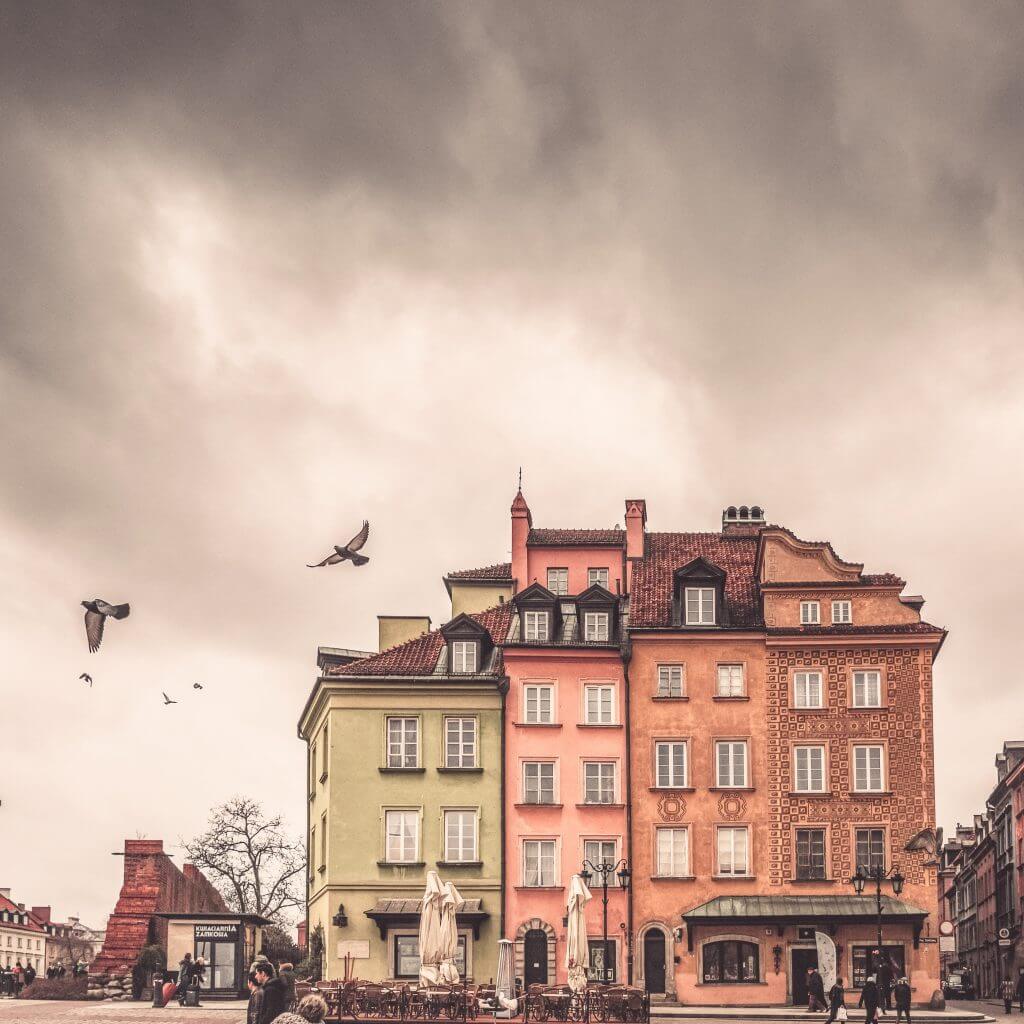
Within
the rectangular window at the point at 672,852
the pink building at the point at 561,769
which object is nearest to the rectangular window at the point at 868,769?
the rectangular window at the point at 672,852

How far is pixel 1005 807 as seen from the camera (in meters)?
86.9

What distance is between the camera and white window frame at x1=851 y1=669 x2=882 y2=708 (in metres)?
53.7

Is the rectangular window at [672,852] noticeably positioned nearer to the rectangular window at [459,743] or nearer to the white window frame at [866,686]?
the rectangular window at [459,743]

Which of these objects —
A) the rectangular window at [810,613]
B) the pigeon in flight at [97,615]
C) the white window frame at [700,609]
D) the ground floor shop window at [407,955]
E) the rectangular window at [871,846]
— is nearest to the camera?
the pigeon in flight at [97,615]

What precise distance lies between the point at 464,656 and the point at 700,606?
7.82 meters

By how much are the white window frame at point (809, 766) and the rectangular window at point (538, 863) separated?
7.89 meters

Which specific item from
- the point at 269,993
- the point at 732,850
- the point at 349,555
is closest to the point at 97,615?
the point at 349,555

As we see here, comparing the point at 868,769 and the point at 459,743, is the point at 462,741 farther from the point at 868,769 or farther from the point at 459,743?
the point at 868,769

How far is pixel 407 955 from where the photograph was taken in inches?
2055

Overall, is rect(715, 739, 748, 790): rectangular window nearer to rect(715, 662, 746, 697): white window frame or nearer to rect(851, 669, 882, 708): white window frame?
rect(715, 662, 746, 697): white window frame

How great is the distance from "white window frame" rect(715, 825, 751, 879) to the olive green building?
6.81 meters

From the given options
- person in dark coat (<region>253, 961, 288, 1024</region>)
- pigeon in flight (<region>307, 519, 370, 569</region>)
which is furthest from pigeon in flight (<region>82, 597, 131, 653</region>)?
person in dark coat (<region>253, 961, 288, 1024</region>)

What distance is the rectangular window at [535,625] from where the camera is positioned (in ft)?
182

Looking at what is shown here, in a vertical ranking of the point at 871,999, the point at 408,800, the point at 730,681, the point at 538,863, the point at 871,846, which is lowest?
the point at 871,999
